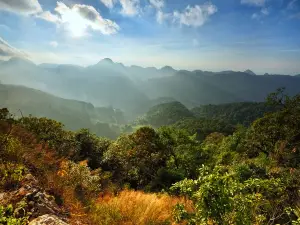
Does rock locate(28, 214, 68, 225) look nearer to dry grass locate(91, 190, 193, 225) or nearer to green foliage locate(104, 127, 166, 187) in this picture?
dry grass locate(91, 190, 193, 225)

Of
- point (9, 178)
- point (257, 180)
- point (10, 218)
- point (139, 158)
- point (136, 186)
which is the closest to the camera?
point (10, 218)

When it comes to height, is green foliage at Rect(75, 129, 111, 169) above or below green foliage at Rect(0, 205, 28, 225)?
below

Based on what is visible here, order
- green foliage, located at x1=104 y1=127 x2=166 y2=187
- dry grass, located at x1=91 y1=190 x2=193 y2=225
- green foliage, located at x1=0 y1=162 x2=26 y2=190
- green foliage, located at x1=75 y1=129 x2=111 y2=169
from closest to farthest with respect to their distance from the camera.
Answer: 1. green foliage, located at x1=0 y1=162 x2=26 y2=190
2. dry grass, located at x1=91 y1=190 x2=193 y2=225
3. green foliage, located at x1=104 y1=127 x2=166 y2=187
4. green foliage, located at x1=75 y1=129 x2=111 y2=169

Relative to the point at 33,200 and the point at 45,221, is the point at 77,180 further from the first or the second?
the point at 45,221

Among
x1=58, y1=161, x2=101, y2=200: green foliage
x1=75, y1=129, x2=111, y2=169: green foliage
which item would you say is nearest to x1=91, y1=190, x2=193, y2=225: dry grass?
x1=58, y1=161, x2=101, y2=200: green foliage

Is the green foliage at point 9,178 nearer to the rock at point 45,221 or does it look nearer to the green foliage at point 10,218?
the rock at point 45,221

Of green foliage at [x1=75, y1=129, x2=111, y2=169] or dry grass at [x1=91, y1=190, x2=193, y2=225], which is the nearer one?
dry grass at [x1=91, y1=190, x2=193, y2=225]

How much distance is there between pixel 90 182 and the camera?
877 centimetres

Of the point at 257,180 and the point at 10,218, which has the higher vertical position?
the point at 10,218

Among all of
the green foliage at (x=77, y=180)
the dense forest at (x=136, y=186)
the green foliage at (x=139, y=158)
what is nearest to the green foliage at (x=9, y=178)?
the dense forest at (x=136, y=186)

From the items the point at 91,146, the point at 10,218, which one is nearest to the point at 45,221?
the point at 10,218

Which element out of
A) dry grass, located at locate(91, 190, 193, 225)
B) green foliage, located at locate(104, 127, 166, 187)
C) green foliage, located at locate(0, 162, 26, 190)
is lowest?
green foliage, located at locate(104, 127, 166, 187)

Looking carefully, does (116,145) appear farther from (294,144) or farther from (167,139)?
(294,144)

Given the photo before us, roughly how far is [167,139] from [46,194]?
1733cm
